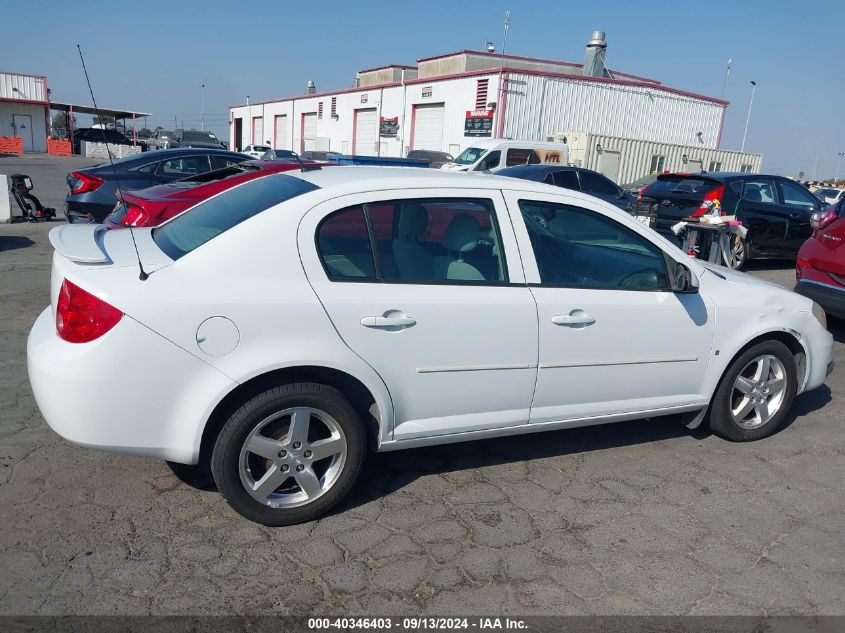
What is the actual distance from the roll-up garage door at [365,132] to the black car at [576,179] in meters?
21.6

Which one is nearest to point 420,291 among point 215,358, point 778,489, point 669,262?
point 215,358

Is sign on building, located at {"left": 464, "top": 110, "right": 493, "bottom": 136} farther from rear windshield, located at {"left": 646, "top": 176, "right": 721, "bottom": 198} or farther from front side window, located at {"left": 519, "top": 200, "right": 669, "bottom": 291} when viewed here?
front side window, located at {"left": 519, "top": 200, "right": 669, "bottom": 291}

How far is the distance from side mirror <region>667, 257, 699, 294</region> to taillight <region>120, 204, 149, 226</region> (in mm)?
5050

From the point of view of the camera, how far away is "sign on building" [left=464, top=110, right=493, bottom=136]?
25516 millimetres

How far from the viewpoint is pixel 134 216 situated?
6742 mm

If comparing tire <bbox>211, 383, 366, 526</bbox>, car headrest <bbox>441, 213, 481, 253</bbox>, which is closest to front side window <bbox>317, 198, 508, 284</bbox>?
car headrest <bbox>441, 213, 481, 253</bbox>

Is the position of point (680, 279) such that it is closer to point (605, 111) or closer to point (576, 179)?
point (576, 179)

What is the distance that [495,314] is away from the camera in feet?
11.1

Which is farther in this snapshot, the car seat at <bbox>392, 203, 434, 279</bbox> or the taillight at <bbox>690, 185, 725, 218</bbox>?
the taillight at <bbox>690, 185, 725, 218</bbox>

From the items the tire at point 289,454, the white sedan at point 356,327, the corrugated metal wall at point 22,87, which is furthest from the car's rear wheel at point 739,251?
the corrugated metal wall at point 22,87

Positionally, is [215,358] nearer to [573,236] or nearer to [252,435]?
[252,435]

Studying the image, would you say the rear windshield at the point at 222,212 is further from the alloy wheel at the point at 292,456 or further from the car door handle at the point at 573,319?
the car door handle at the point at 573,319

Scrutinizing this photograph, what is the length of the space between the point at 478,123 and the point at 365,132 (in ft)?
36.1

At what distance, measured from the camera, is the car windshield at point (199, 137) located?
4128 cm
